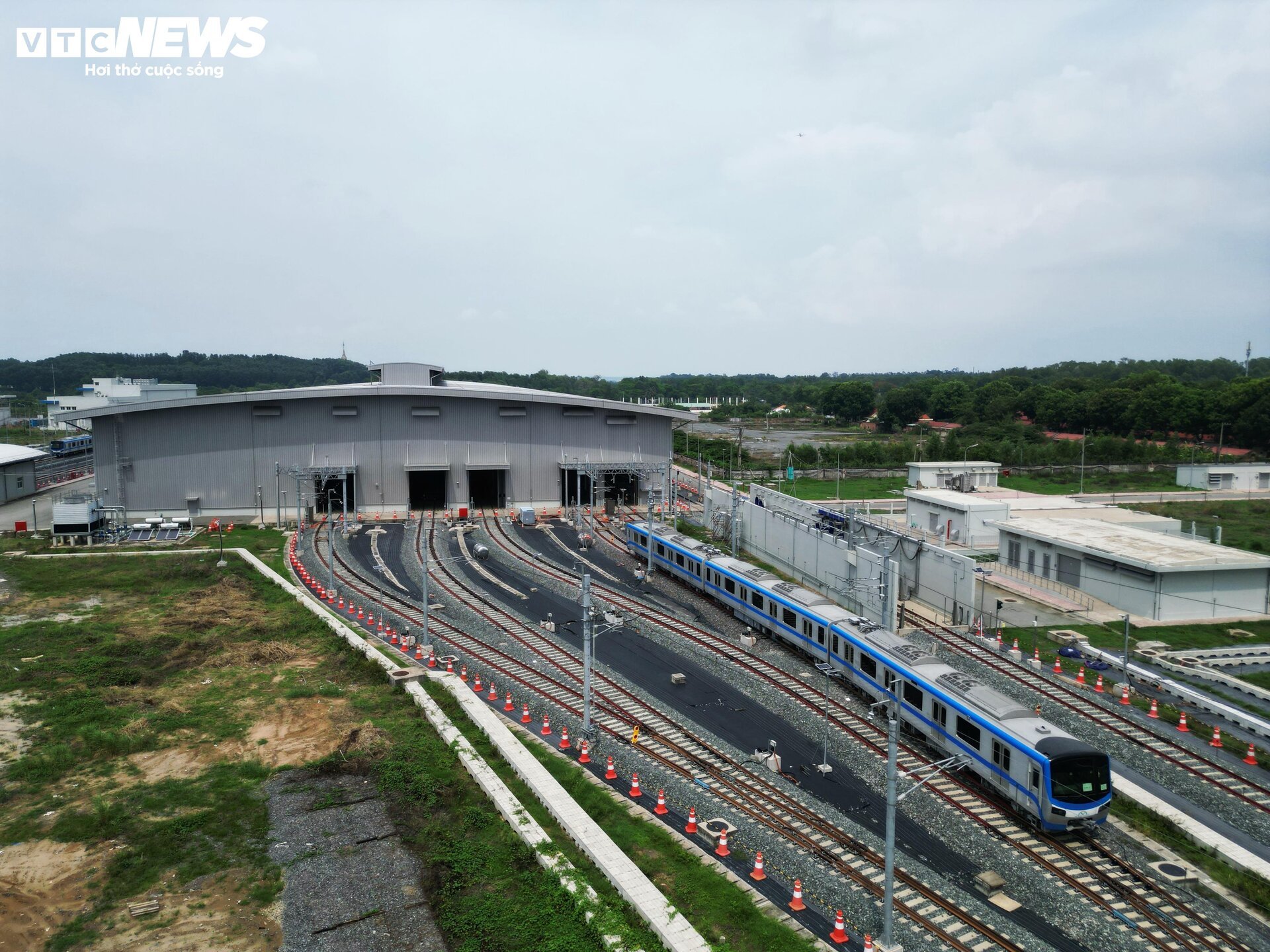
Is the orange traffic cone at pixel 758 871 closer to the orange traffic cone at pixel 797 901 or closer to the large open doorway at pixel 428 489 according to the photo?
the orange traffic cone at pixel 797 901

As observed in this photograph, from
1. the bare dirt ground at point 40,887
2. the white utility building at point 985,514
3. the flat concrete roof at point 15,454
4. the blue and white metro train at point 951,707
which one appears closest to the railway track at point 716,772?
the blue and white metro train at point 951,707

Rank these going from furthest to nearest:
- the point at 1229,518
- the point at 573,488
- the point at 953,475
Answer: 1. the point at 953,475
2. the point at 573,488
3. the point at 1229,518

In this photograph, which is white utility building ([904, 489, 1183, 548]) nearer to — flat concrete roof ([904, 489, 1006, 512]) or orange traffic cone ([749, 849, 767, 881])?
flat concrete roof ([904, 489, 1006, 512])

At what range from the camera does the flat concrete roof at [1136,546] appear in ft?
120

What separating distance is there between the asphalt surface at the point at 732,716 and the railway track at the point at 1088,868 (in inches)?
65.0

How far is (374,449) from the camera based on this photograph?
61.9 m

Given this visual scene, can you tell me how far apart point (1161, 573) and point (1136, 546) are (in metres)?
4.89

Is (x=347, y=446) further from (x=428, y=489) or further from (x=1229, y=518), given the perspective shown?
(x=1229, y=518)

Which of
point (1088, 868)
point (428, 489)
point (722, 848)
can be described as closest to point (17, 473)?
point (428, 489)

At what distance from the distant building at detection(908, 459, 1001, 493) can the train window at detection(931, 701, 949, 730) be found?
50.2 metres

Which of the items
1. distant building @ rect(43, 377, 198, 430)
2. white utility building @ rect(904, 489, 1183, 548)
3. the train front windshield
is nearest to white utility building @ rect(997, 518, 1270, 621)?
white utility building @ rect(904, 489, 1183, 548)

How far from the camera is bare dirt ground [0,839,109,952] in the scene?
14.8 meters

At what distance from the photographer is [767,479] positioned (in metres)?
83.8

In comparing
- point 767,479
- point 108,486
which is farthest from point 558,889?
point 767,479
